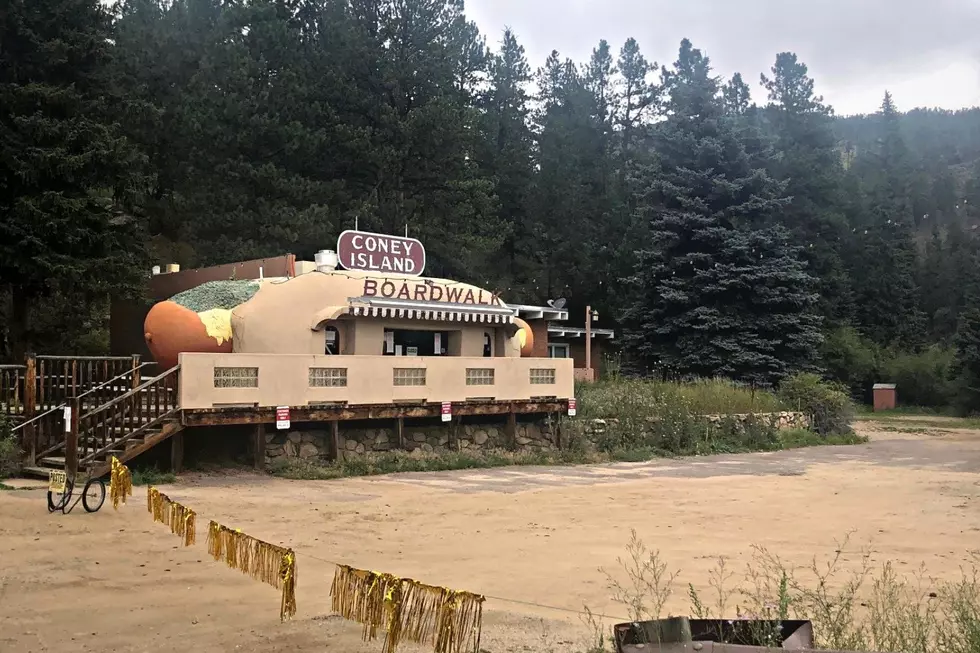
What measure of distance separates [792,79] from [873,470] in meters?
48.5

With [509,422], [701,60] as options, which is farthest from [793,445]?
[701,60]

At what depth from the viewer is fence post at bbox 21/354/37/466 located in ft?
49.3

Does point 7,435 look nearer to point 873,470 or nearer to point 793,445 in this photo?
point 873,470

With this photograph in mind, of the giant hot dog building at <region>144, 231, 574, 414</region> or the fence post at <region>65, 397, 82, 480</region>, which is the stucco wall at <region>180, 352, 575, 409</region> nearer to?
the giant hot dog building at <region>144, 231, 574, 414</region>

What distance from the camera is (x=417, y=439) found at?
1997 centimetres

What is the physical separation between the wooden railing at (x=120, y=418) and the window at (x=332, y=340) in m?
3.98

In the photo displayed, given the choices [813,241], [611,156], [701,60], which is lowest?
[813,241]

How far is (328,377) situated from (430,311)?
3.31 m

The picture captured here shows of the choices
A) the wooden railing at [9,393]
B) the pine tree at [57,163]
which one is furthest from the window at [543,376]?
the pine tree at [57,163]

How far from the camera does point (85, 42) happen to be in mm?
25578

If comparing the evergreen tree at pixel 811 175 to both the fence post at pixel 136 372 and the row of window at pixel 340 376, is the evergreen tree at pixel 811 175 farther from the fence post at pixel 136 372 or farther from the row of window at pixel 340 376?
the fence post at pixel 136 372

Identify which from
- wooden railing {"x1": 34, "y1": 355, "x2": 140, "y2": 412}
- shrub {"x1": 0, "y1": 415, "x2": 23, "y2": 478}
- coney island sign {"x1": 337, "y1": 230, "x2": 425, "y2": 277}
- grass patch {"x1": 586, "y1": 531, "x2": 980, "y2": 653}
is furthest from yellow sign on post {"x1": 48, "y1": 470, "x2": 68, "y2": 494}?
coney island sign {"x1": 337, "y1": 230, "x2": 425, "y2": 277}

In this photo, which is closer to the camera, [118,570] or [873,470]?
[118,570]

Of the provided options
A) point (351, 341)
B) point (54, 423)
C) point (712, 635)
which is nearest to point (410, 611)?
point (712, 635)
